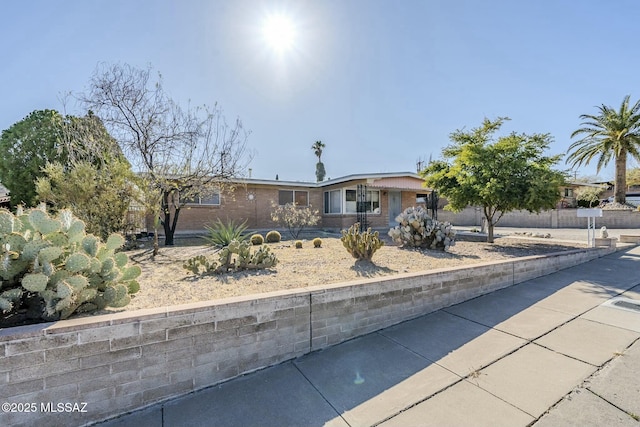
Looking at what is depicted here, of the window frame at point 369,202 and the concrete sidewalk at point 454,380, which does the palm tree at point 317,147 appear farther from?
the concrete sidewalk at point 454,380

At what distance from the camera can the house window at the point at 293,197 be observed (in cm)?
1755

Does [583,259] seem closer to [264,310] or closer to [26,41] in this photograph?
[264,310]

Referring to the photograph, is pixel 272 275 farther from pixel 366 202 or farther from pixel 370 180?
pixel 366 202

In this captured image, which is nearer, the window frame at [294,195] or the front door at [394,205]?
the window frame at [294,195]

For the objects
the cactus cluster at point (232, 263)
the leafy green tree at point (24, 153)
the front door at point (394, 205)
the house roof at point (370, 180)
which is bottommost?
the cactus cluster at point (232, 263)

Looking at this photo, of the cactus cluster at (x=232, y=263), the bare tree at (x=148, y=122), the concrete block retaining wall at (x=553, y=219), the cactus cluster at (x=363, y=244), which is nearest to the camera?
the cactus cluster at (x=232, y=263)

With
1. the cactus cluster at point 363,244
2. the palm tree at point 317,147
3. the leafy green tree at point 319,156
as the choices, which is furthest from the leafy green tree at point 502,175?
the palm tree at point 317,147

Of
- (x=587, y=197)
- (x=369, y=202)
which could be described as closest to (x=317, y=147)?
(x=369, y=202)

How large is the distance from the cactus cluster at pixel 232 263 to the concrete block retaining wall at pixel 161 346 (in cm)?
224

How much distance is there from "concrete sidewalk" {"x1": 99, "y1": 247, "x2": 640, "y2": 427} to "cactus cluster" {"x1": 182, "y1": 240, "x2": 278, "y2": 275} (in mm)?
2472

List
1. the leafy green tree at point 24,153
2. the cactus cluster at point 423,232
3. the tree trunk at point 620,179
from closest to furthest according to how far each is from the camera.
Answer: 1. the cactus cluster at point 423,232
2. the leafy green tree at point 24,153
3. the tree trunk at point 620,179

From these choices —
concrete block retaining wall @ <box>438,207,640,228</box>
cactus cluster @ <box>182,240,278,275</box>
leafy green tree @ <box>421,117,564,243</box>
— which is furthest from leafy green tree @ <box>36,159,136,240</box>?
concrete block retaining wall @ <box>438,207,640,228</box>

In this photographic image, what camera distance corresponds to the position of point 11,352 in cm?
203

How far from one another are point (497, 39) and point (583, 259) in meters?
6.98
